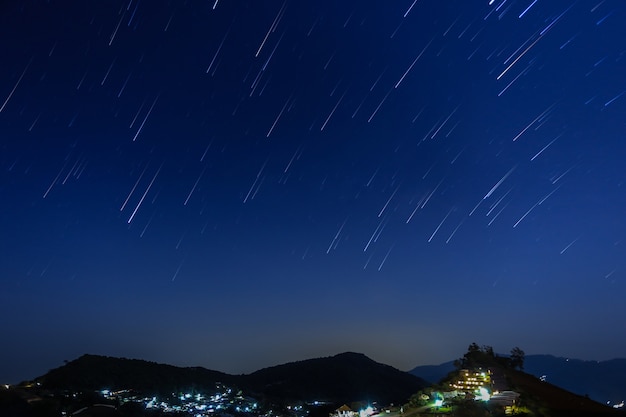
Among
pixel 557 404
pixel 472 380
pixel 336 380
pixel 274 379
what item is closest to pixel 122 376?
pixel 274 379

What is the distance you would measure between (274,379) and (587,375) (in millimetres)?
110643

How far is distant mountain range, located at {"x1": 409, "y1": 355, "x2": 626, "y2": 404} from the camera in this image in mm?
122125

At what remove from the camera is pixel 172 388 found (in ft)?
232

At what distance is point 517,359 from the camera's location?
43.7 metres

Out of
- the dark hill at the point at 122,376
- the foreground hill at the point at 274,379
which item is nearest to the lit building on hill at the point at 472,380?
the foreground hill at the point at 274,379

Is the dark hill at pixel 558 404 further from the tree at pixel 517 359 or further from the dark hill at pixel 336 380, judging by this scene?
the dark hill at pixel 336 380

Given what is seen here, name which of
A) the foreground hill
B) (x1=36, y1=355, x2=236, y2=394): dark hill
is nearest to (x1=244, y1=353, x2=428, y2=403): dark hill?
the foreground hill

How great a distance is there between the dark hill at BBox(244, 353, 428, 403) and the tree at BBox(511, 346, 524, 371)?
40112mm

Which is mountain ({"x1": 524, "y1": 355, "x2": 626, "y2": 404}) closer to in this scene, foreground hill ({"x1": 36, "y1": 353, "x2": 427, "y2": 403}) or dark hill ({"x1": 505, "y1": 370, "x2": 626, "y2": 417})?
foreground hill ({"x1": 36, "y1": 353, "x2": 427, "y2": 403})

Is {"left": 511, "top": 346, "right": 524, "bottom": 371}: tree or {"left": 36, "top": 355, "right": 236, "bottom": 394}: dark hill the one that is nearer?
{"left": 511, "top": 346, "right": 524, "bottom": 371}: tree

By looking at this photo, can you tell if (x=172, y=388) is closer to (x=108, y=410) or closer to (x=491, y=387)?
(x=108, y=410)

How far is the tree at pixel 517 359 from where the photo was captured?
43062 millimetres

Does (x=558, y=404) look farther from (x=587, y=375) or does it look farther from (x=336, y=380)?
(x=587, y=375)

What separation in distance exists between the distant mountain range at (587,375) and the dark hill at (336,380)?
24185 millimetres
